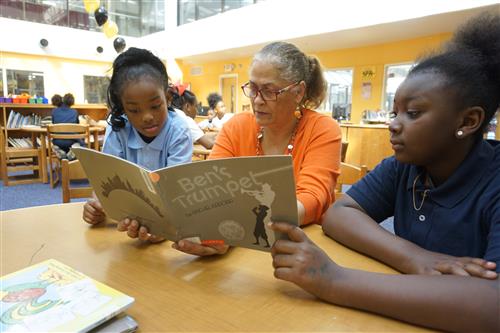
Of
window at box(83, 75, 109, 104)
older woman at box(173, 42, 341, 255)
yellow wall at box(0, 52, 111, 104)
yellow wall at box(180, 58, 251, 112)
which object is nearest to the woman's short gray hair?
older woman at box(173, 42, 341, 255)

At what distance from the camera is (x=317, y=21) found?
6762 millimetres

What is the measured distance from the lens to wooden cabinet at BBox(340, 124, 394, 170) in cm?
532

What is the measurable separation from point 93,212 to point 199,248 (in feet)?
1.35

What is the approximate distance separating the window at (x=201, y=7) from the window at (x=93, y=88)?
297 cm

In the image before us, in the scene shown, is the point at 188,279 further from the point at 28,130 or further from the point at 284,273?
the point at 28,130

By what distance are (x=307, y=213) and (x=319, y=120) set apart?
40 centimetres

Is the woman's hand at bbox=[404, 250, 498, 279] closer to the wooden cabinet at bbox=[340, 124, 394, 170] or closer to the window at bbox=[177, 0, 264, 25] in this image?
the wooden cabinet at bbox=[340, 124, 394, 170]

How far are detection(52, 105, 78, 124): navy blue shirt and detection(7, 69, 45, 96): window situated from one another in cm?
516

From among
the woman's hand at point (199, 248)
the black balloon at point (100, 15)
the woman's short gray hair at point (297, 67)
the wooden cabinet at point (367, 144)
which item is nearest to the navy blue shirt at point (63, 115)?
the black balloon at point (100, 15)

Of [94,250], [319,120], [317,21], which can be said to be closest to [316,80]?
[319,120]

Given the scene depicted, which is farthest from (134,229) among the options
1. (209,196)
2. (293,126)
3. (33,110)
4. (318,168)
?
(33,110)

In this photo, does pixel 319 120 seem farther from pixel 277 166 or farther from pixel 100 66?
pixel 100 66

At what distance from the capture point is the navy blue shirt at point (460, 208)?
76cm

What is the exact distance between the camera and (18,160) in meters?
5.06
